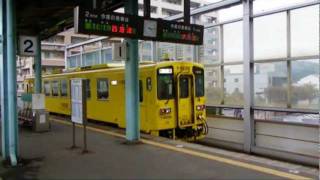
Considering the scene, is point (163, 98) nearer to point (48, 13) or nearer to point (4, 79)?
point (48, 13)

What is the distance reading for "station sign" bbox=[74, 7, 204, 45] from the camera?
729 cm

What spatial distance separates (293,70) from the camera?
1151cm

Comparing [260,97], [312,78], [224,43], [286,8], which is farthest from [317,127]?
[224,43]

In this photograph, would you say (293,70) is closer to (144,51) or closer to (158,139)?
(158,139)

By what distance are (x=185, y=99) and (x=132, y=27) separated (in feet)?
15.5

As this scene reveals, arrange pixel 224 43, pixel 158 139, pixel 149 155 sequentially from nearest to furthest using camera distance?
pixel 149 155
pixel 158 139
pixel 224 43

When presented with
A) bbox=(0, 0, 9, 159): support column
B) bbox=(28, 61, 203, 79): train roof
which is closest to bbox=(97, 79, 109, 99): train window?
bbox=(28, 61, 203, 79): train roof

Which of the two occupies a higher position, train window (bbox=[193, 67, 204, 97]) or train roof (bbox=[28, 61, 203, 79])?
train roof (bbox=[28, 61, 203, 79])

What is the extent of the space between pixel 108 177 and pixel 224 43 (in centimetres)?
828

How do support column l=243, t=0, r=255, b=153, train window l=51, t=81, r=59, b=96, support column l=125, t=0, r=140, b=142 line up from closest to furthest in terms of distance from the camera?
support column l=125, t=0, r=140, b=142 < support column l=243, t=0, r=255, b=153 < train window l=51, t=81, r=59, b=96

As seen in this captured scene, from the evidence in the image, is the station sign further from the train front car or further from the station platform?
the train front car

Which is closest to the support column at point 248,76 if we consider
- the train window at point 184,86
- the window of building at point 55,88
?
the train window at point 184,86

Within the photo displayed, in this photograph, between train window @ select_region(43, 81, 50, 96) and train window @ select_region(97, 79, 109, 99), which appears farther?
train window @ select_region(43, 81, 50, 96)

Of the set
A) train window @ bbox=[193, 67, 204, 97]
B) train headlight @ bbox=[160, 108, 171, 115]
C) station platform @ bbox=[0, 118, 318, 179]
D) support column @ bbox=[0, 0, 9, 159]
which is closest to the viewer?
station platform @ bbox=[0, 118, 318, 179]
